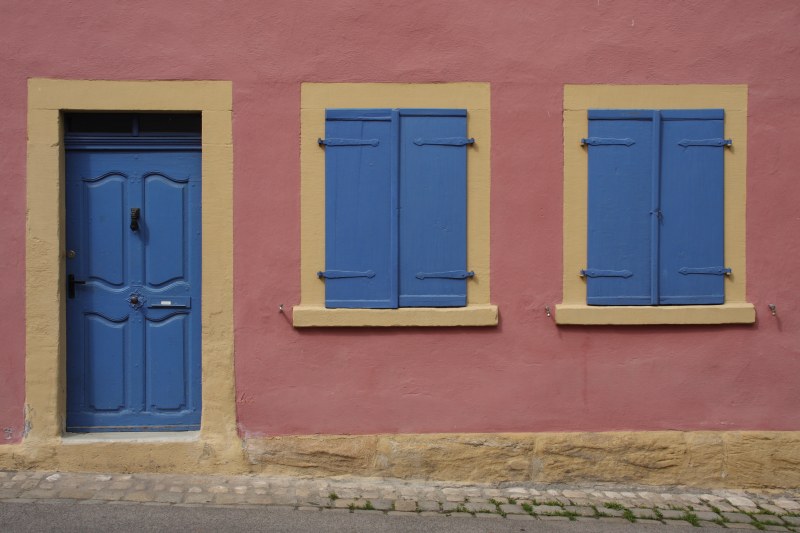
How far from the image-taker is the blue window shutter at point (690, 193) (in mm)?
5734

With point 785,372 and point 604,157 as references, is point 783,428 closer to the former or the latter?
point 785,372

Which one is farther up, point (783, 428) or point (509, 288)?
point (509, 288)

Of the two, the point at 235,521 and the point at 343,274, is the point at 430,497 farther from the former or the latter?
the point at 343,274

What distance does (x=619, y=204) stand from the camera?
5.73m

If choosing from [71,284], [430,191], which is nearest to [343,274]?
[430,191]

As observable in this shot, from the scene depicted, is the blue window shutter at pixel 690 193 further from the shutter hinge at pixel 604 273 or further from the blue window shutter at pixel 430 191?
the blue window shutter at pixel 430 191

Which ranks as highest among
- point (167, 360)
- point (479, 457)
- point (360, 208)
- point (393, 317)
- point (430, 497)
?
point (360, 208)

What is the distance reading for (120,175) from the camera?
5746 mm

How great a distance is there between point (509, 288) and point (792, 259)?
1.99 m

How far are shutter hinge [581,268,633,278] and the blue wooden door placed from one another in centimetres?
268

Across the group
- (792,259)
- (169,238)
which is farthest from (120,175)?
(792,259)

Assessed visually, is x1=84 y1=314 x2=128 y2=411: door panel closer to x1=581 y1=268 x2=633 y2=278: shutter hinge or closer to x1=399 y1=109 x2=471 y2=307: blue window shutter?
x1=399 y1=109 x2=471 y2=307: blue window shutter

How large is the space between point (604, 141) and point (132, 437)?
3811 millimetres

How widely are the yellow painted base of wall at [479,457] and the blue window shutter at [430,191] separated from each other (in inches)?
43.5
